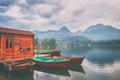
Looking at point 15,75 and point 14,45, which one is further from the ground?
point 14,45

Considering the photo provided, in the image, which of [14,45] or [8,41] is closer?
[8,41]

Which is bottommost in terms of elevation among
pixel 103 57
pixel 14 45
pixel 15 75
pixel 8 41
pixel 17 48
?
pixel 103 57

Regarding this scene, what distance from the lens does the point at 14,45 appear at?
20656mm

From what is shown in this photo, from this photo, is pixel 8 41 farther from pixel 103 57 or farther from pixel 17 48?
pixel 103 57

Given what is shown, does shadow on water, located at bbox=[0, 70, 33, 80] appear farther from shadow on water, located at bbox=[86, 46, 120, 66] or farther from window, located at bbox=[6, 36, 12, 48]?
shadow on water, located at bbox=[86, 46, 120, 66]

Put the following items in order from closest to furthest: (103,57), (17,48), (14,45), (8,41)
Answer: (8,41) → (14,45) → (17,48) → (103,57)

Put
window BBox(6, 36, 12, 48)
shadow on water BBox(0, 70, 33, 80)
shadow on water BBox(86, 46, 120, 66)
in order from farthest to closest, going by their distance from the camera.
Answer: shadow on water BBox(86, 46, 120, 66)
window BBox(6, 36, 12, 48)
shadow on water BBox(0, 70, 33, 80)

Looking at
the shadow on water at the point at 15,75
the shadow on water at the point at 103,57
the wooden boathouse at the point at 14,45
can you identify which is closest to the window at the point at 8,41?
the wooden boathouse at the point at 14,45

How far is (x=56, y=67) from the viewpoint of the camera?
68.8 ft

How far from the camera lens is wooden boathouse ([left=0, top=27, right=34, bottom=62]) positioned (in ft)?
63.3

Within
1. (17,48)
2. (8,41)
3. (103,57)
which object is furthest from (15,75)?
(103,57)

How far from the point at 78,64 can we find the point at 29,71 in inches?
389

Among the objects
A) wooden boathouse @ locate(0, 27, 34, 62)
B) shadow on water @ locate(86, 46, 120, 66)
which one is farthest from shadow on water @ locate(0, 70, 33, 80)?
shadow on water @ locate(86, 46, 120, 66)

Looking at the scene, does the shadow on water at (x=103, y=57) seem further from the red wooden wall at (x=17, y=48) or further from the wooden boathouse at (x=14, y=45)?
the wooden boathouse at (x=14, y=45)
